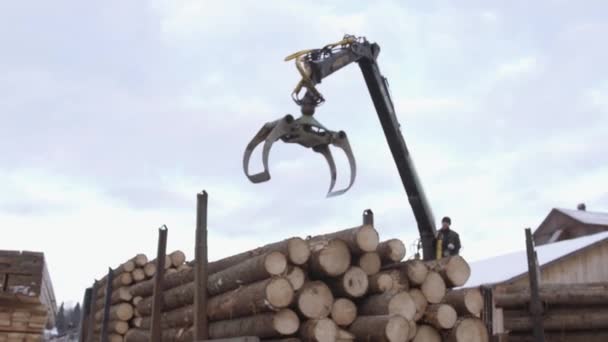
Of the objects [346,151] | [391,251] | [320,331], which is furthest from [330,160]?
[320,331]

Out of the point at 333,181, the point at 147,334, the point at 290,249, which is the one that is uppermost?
the point at 333,181

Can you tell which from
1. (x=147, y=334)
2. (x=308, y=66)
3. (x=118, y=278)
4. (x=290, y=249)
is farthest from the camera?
(x=118, y=278)

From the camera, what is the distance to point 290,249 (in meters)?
7.05

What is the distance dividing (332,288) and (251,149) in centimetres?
225

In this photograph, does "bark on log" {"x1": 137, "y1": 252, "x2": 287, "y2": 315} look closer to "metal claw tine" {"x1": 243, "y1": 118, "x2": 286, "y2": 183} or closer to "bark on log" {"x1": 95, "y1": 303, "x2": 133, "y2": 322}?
"metal claw tine" {"x1": 243, "y1": 118, "x2": 286, "y2": 183}

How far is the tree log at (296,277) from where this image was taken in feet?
22.7

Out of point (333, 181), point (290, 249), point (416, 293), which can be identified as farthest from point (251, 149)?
point (416, 293)

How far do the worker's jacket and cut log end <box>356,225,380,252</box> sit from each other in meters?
3.22

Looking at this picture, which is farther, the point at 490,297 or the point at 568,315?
the point at 568,315

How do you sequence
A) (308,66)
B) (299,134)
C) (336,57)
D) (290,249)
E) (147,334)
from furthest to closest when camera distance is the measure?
(147,334) < (336,57) < (308,66) < (299,134) < (290,249)

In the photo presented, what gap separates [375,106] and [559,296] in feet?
13.4

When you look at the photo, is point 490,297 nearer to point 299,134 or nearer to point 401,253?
point 401,253

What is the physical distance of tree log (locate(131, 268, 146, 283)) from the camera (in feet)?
43.2

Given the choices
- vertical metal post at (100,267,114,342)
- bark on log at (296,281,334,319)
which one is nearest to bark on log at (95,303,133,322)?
vertical metal post at (100,267,114,342)
